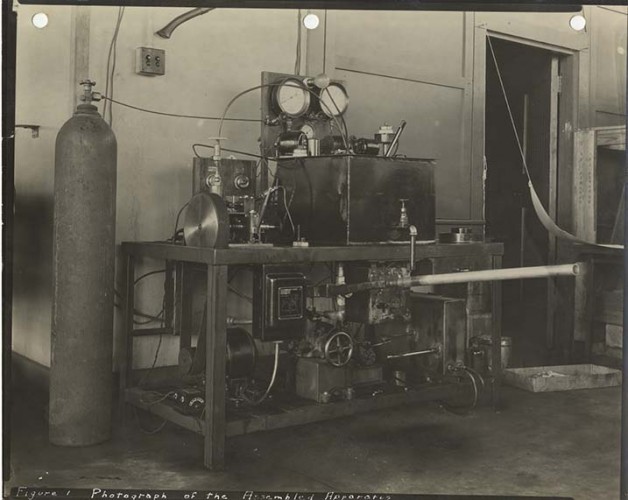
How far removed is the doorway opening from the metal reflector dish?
3293 millimetres

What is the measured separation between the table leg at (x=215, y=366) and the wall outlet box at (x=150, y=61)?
1407 millimetres

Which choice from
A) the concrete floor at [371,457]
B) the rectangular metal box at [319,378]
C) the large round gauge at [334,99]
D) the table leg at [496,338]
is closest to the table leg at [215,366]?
the concrete floor at [371,457]

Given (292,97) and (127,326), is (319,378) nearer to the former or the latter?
(127,326)

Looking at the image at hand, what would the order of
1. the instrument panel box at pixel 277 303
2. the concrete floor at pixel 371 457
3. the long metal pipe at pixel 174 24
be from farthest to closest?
1. the long metal pipe at pixel 174 24
2. the instrument panel box at pixel 277 303
3. the concrete floor at pixel 371 457

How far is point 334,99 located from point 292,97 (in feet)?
0.84

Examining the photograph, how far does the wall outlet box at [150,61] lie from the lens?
391cm

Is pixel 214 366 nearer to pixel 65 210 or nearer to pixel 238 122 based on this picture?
pixel 65 210

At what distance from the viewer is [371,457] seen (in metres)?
3.30

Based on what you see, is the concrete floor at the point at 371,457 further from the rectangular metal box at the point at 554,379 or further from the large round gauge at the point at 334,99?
the large round gauge at the point at 334,99

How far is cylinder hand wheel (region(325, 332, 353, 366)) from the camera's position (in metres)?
3.64

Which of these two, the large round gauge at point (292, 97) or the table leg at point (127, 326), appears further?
the large round gauge at point (292, 97)

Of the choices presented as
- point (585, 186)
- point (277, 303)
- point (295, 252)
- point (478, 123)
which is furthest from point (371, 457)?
point (585, 186)

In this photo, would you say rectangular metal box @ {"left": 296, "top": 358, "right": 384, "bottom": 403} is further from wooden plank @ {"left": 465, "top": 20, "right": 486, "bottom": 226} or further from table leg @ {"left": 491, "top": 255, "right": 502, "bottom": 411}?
wooden plank @ {"left": 465, "top": 20, "right": 486, "bottom": 226}

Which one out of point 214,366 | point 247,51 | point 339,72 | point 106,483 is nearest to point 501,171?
point 339,72
